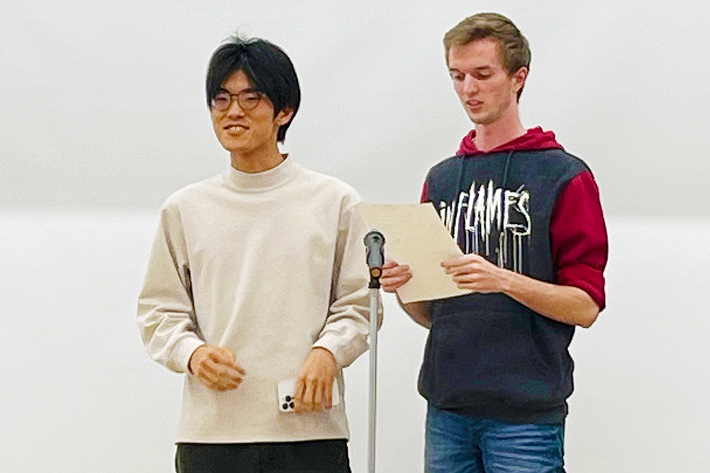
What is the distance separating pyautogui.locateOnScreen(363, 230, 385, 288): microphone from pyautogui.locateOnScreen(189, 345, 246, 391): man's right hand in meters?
0.28

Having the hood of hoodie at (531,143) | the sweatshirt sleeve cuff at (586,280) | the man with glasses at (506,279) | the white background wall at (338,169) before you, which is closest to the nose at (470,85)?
the man with glasses at (506,279)

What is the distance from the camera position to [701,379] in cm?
255

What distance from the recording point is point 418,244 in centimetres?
182

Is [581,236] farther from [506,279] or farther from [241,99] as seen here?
[241,99]

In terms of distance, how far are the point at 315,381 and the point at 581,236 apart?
0.50 m

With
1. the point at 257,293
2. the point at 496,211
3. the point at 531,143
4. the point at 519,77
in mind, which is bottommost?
the point at 257,293

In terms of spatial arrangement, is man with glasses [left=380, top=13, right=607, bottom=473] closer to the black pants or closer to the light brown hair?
the light brown hair

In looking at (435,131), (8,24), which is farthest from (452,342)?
(8,24)

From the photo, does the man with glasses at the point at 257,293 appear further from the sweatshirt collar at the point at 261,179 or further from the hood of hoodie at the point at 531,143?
the hood of hoodie at the point at 531,143

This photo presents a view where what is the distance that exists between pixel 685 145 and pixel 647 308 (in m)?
0.38

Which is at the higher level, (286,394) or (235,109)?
(235,109)

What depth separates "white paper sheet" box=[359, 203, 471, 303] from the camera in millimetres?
1789

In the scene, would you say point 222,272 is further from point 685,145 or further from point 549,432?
point 685,145

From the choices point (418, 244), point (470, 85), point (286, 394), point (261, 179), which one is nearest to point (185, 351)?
point (286, 394)
